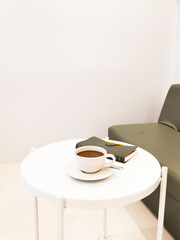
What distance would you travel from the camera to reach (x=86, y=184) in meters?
0.81

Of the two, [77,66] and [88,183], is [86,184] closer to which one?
[88,183]

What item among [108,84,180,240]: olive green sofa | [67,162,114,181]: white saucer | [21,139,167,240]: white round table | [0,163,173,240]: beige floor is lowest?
[0,163,173,240]: beige floor

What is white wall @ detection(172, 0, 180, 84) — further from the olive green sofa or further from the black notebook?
the black notebook

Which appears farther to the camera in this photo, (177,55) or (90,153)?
(177,55)

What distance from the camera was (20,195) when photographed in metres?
1.67

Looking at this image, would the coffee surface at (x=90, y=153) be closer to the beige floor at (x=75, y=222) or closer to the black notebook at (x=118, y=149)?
the black notebook at (x=118, y=149)

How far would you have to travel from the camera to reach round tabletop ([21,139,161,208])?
0.74 meters

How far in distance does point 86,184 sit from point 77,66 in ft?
4.92

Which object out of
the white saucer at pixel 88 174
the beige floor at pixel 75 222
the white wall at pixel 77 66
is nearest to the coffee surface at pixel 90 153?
the white saucer at pixel 88 174

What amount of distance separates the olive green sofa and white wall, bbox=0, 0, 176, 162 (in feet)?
1.23

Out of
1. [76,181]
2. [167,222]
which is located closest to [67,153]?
[76,181]

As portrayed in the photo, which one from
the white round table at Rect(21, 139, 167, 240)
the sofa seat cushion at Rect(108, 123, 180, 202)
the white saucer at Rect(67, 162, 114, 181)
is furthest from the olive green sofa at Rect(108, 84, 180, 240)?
the white saucer at Rect(67, 162, 114, 181)

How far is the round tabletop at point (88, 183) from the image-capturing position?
74cm

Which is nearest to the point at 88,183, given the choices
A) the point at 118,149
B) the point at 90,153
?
the point at 90,153
